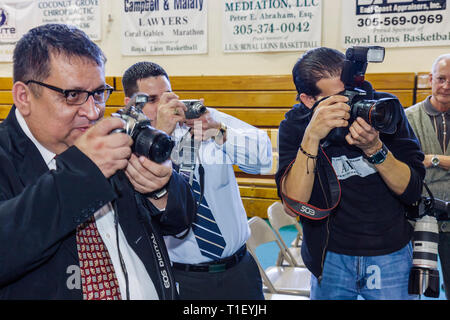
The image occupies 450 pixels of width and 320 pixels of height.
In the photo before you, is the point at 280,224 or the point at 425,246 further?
the point at 280,224

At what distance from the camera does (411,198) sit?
1.50 metres

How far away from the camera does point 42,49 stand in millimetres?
931

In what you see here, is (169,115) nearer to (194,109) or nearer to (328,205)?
(194,109)

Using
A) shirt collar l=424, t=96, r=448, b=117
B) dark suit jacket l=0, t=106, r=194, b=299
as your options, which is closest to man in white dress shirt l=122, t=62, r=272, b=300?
dark suit jacket l=0, t=106, r=194, b=299

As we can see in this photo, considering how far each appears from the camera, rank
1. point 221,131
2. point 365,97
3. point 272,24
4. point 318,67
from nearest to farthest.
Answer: point 365,97, point 318,67, point 221,131, point 272,24

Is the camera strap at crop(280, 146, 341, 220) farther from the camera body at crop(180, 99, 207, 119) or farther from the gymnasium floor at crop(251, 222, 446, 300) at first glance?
the gymnasium floor at crop(251, 222, 446, 300)

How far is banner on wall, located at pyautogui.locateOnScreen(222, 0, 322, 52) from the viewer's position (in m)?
5.06

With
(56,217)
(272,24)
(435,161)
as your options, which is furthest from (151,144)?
(272,24)

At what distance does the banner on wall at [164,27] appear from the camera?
552cm

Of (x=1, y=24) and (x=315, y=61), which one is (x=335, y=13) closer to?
(x=315, y=61)

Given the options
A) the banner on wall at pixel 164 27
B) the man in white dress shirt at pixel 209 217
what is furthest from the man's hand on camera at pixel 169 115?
→ the banner on wall at pixel 164 27

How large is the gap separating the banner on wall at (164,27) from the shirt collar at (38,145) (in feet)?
16.0

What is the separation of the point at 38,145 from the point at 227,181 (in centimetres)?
94

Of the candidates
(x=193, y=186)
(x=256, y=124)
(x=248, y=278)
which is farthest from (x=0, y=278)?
(x=256, y=124)
